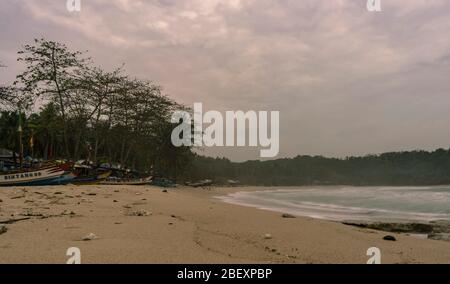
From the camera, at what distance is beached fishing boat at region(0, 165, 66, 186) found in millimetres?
22094

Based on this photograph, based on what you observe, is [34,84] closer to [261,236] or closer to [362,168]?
[261,236]

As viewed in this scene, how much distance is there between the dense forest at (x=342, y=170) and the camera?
4220 inches

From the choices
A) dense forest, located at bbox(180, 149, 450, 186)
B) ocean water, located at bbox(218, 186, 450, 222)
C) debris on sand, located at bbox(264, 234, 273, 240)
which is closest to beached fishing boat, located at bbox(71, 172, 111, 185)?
ocean water, located at bbox(218, 186, 450, 222)

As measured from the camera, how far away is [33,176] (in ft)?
75.0

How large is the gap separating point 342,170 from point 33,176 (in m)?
127

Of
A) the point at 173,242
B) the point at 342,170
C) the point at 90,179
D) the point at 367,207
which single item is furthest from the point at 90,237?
the point at 342,170

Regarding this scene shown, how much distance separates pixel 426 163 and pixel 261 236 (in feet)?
417

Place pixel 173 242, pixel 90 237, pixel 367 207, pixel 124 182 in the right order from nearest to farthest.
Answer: pixel 90 237 → pixel 173 242 → pixel 367 207 → pixel 124 182

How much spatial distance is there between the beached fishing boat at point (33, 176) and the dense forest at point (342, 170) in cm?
7468

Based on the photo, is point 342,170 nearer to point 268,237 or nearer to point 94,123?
point 94,123

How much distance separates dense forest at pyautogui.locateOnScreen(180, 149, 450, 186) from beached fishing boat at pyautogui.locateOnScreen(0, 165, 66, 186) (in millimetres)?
74678
